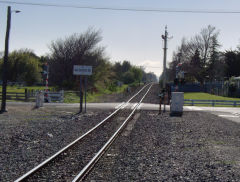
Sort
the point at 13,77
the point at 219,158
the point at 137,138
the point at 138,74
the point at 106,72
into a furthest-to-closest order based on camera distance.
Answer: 1. the point at 138,74
2. the point at 13,77
3. the point at 106,72
4. the point at 137,138
5. the point at 219,158

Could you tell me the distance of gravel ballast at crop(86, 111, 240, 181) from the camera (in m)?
6.15

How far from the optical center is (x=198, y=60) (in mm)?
69562

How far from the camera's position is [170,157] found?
7820 millimetres

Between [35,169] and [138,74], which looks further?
[138,74]

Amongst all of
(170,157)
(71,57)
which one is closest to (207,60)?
(71,57)

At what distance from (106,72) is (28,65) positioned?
32478mm

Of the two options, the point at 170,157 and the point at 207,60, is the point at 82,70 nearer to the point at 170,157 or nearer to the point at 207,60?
the point at 170,157

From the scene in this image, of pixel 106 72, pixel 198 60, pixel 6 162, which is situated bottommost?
pixel 6 162

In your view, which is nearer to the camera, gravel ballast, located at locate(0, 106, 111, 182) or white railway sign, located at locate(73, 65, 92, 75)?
gravel ballast, located at locate(0, 106, 111, 182)

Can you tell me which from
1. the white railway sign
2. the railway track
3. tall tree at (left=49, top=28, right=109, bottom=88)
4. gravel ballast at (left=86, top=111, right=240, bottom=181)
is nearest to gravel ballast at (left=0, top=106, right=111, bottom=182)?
the railway track

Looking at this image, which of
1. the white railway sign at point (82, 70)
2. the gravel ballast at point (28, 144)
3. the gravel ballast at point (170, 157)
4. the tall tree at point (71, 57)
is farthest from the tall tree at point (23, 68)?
the gravel ballast at point (170, 157)

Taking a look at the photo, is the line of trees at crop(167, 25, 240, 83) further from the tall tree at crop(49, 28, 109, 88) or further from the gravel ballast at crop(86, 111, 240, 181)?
the gravel ballast at crop(86, 111, 240, 181)

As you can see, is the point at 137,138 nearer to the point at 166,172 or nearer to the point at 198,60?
the point at 166,172

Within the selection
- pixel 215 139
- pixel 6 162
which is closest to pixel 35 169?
pixel 6 162
